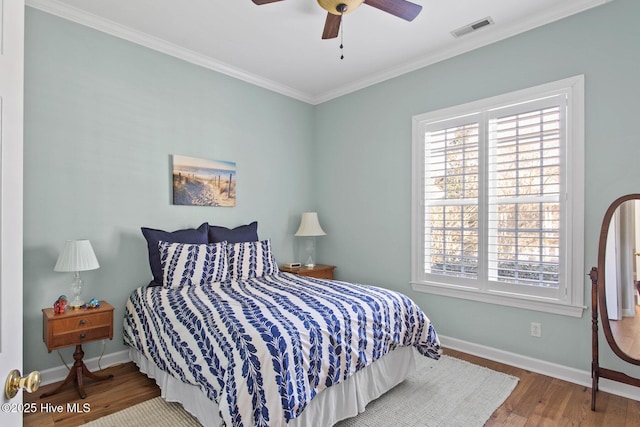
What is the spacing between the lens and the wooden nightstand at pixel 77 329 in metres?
2.36

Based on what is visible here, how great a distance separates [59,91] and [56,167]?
593mm

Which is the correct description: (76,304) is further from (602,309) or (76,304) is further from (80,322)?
(602,309)

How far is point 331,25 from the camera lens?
8.12 feet

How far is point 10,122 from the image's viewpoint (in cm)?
81

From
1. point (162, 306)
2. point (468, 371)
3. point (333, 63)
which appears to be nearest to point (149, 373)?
point (162, 306)

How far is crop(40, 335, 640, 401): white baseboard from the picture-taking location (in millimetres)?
2484

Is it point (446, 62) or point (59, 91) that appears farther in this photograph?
point (446, 62)

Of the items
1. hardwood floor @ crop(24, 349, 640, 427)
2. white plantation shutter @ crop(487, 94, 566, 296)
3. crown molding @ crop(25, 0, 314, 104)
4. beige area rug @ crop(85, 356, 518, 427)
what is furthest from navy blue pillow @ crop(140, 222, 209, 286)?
white plantation shutter @ crop(487, 94, 566, 296)

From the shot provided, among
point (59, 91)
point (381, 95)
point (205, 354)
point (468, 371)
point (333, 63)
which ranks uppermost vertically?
point (333, 63)

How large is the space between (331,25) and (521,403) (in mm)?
2899

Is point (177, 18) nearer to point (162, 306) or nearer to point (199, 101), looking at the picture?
point (199, 101)

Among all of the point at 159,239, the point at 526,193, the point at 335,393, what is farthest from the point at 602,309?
the point at 159,239

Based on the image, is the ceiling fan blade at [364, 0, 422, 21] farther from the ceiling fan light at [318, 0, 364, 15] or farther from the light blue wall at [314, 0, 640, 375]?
the light blue wall at [314, 0, 640, 375]

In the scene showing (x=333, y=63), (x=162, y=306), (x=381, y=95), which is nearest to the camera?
(x=162, y=306)
